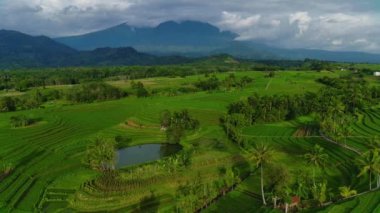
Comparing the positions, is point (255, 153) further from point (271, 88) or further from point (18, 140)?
point (271, 88)

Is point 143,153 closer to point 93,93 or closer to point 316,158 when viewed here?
point 316,158

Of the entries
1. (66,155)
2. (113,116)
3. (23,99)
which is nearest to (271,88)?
(113,116)

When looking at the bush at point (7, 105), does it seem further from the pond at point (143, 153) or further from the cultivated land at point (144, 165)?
the pond at point (143, 153)

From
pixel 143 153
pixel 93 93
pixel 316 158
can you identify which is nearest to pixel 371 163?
pixel 316 158

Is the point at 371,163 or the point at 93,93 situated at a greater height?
the point at 93,93

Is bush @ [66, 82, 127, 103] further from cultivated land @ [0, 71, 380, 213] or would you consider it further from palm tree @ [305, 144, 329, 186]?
palm tree @ [305, 144, 329, 186]

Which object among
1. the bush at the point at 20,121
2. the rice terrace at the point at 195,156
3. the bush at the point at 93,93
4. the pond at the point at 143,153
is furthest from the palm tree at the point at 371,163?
the bush at the point at 93,93
